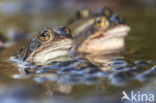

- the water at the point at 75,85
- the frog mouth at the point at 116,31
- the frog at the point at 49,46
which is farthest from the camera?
the frog mouth at the point at 116,31

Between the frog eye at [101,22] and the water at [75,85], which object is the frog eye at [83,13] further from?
the water at [75,85]

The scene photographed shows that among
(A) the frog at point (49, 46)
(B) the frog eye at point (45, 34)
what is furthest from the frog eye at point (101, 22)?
(B) the frog eye at point (45, 34)

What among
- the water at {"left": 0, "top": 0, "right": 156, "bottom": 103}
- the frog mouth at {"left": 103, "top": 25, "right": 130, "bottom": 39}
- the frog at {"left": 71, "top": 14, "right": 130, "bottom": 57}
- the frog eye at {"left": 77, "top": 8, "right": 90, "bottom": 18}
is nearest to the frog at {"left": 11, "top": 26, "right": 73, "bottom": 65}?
the water at {"left": 0, "top": 0, "right": 156, "bottom": 103}

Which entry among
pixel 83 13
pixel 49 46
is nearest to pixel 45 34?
pixel 49 46

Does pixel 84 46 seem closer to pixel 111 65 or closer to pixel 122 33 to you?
pixel 122 33

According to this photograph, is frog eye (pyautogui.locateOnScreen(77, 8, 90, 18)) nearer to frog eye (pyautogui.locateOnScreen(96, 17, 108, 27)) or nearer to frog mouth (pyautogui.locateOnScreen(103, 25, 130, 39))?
frog eye (pyautogui.locateOnScreen(96, 17, 108, 27))

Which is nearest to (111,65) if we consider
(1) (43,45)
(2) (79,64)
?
(2) (79,64)

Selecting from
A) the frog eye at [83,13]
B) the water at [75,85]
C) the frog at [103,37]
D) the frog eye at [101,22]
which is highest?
the frog eye at [83,13]
